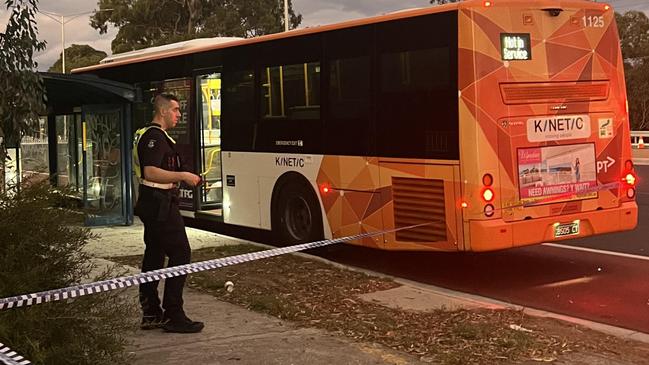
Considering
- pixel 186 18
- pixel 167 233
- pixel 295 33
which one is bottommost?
pixel 167 233

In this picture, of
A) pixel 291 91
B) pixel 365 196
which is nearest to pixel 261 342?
pixel 365 196

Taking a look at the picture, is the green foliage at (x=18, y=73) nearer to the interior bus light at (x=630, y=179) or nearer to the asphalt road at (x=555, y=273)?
the asphalt road at (x=555, y=273)

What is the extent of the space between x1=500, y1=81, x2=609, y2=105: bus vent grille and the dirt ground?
2.42 meters

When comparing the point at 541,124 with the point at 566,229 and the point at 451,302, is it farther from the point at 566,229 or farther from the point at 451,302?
the point at 451,302

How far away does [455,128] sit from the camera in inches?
311

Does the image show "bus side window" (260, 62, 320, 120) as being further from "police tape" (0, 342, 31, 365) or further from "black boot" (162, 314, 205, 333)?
"police tape" (0, 342, 31, 365)

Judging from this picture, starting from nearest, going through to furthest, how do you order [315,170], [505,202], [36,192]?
[36,192] < [505,202] < [315,170]

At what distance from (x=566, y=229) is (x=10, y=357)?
648 centimetres

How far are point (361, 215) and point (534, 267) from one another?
2346mm

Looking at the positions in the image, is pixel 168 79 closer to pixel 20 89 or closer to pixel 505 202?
pixel 505 202

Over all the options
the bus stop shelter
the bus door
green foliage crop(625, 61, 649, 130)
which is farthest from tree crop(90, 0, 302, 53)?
the bus door

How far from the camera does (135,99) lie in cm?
1207

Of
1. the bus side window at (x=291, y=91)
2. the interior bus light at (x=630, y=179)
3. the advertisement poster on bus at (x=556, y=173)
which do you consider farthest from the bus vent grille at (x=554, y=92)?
the bus side window at (x=291, y=91)

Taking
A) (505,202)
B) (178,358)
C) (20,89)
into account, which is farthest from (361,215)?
(20,89)
